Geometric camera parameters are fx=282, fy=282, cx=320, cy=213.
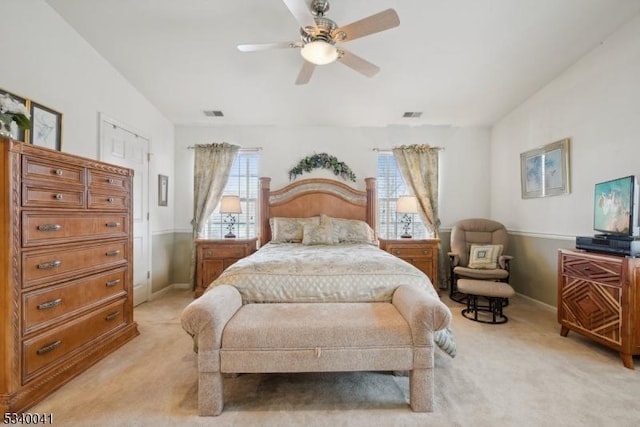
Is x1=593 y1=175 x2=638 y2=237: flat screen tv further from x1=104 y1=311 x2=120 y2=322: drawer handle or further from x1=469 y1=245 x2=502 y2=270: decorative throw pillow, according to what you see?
x1=104 y1=311 x2=120 y2=322: drawer handle

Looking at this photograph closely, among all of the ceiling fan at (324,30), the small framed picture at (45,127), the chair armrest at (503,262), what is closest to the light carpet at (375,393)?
the chair armrest at (503,262)

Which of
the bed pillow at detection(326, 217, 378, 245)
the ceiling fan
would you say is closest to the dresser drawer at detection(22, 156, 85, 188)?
the ceiling fan

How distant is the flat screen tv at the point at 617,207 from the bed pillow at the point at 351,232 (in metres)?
2.43

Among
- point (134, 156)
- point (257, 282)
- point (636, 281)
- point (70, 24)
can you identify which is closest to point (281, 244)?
point (257, 282)

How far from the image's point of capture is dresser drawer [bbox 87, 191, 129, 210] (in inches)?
94.1

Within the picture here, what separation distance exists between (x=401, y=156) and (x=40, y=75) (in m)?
4.51

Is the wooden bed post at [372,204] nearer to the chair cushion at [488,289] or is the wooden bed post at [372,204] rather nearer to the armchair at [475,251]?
the armchair at [475,251]

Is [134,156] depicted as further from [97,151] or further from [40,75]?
[40,75]

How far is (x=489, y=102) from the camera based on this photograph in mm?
4051

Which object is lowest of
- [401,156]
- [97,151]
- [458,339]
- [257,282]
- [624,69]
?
[458,339]

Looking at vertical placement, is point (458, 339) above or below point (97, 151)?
below

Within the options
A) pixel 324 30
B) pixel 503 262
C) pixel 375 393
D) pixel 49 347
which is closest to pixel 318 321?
pixel 375 393

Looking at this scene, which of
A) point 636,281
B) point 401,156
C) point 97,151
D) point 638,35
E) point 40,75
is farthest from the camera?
point 401,156

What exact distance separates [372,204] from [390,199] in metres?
0.46
